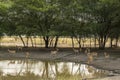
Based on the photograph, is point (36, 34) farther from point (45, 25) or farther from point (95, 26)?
point (95, 26)

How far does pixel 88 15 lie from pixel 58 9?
4204 millimetres

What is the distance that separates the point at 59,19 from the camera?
4609 cm

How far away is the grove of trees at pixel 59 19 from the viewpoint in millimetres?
43875

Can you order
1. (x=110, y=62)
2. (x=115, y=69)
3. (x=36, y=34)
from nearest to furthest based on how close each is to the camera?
1. (x=115, y=69)
2. (x=110, y=62)
3. (x=36, y=34)

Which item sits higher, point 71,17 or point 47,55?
point 71,17

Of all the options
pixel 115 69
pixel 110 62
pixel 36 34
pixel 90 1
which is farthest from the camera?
pixel 36 34

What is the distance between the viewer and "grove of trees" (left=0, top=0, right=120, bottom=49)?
4388 centimetres

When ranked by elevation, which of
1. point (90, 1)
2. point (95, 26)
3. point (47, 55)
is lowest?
point (47, 55)

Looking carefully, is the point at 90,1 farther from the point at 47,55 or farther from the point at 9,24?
the point at 9,24

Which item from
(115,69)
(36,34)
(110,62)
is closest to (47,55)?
(36,34)

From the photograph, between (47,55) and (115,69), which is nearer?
(115,69)

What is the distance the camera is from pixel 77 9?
43812 mm

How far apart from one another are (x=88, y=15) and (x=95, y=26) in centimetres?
237

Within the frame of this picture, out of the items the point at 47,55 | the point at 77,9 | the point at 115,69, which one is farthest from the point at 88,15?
the point at 115,69
